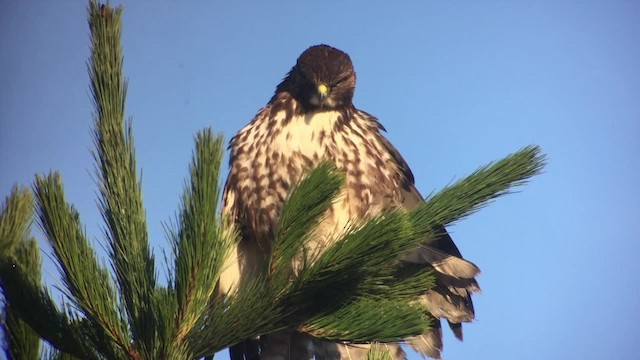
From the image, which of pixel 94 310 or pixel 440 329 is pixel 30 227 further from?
pixel 440 329

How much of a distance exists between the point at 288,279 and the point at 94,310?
61cm

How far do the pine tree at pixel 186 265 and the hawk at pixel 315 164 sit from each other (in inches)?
43.1

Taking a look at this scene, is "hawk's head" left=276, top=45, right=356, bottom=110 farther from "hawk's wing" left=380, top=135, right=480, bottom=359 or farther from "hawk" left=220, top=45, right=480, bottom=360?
"hawk's wing" left=380, top=135, right=480, bottom=359

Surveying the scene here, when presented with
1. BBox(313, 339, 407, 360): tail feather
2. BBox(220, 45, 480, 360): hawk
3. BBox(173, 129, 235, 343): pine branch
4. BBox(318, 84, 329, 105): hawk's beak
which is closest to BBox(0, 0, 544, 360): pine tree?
BBox(173, 129, 235, 343): pine branch

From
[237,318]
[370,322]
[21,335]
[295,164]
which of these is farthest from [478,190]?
[295,164]

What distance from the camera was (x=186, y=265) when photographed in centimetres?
223

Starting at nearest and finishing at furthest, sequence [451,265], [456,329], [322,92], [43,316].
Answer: [43,316], [451,265], [456,329], [322,92]

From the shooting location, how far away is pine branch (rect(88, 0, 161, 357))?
2.15 meters

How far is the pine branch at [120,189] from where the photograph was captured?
2.15 meters

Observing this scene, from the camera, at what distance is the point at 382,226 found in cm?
245

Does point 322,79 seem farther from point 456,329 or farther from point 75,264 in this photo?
point 75,264

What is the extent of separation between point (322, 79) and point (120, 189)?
8.73 ft

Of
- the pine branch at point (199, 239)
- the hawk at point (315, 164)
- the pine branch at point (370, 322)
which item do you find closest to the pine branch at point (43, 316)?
the pine branch at point (199, 239)

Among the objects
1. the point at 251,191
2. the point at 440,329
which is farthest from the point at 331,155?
the point at 440,329
